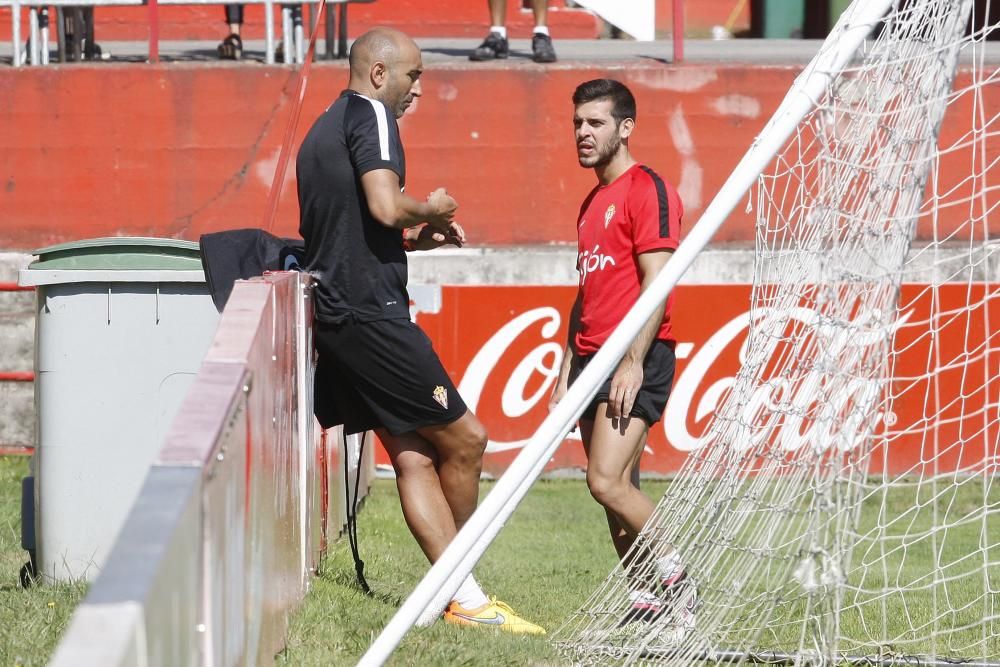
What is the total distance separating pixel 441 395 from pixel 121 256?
154 centimetres

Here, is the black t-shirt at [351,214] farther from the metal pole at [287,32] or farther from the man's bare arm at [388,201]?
the metal pole at [287,32]

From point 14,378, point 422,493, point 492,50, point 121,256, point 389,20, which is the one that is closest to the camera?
point 422,493

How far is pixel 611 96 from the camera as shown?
481cm

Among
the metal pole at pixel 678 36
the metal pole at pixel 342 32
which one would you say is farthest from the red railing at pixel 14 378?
the metal pole at pixel 678 36

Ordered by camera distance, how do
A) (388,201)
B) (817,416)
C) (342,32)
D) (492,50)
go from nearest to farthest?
(817,416), (388,201), (492,50), (342,32)

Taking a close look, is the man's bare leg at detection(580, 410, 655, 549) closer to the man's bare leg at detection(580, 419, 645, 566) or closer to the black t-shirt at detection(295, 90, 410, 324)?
the man's bare leg at detection(580, 419, 645, 566)

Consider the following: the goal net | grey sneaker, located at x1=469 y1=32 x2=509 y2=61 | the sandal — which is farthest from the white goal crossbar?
the sandal

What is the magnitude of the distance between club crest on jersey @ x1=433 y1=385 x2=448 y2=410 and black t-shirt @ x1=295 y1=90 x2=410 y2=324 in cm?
29

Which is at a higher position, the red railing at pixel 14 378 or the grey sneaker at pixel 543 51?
the grey sneaker at pixel 543 51

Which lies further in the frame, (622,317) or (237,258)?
(622,317)

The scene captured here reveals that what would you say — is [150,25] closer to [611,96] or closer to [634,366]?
[611,96]

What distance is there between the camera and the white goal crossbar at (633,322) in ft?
11.9

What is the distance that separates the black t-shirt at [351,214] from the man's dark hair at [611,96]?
722mm

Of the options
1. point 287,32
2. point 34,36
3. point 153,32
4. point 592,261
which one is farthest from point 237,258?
point 34,36
